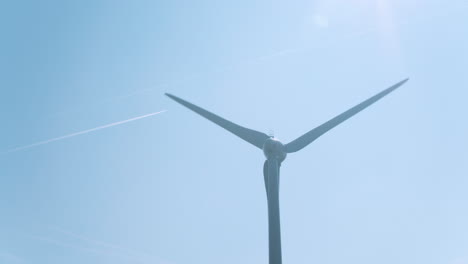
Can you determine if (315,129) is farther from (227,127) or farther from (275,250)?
(275,250)

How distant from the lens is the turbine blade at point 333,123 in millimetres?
46125

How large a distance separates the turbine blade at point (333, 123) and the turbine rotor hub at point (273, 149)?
2.32 m

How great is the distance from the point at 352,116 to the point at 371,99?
2.76 m

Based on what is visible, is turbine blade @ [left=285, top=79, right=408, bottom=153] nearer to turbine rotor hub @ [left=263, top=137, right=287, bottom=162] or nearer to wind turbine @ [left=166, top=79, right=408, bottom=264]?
wind turbine @ [left=166, top=79, right=408, bottom=264]

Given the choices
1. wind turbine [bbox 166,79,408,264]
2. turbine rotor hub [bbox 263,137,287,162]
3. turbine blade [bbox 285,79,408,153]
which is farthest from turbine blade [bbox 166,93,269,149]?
turbine blade [bbox 285,79,408,153]

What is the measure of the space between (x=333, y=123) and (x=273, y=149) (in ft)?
26.3

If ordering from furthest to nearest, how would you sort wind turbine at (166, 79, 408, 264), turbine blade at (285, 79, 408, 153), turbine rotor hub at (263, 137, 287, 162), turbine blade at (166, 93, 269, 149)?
turbine blade at (285, 79, 408, 153) < turbine blade at (166, 93, 269, 149) < turbine rotor hub at (263, 137, 287, 162) < wind turbine at (166, 79, 408, 264)

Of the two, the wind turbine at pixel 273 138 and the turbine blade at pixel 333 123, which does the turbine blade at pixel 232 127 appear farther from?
the turbine blade at pixel 333 123

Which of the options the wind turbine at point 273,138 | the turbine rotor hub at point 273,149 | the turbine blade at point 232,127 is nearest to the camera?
the wind turbine at point 273,138

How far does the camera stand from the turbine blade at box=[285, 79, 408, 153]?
46125mm

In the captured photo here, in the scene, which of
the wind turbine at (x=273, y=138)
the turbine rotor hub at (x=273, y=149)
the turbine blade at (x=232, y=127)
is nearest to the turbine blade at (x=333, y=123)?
the wind turbine at (x=273, y=138)

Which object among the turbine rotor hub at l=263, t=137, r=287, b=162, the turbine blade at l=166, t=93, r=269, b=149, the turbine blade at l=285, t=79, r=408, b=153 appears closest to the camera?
the turbine rotor hub at l=263, t=137, r=287, b=162

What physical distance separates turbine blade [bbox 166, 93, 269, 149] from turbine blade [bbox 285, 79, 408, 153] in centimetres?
319

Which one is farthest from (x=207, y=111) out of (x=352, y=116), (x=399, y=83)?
(x=399, y=83)
